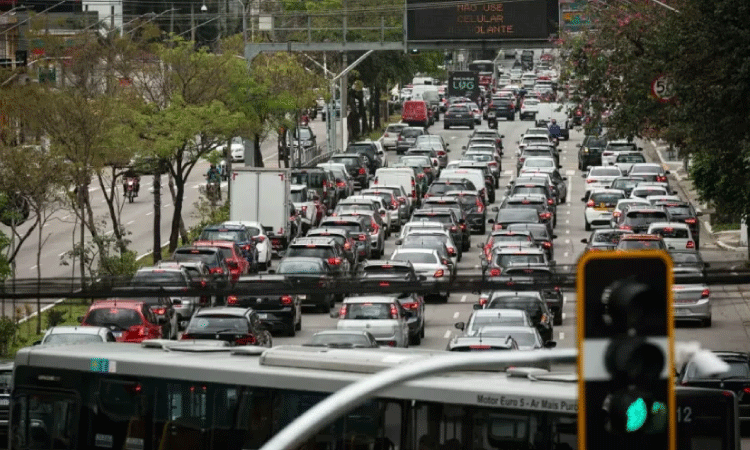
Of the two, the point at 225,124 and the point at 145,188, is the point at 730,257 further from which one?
the point at 145,188

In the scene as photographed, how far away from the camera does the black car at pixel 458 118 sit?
10419cm

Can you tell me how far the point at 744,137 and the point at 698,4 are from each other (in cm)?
270

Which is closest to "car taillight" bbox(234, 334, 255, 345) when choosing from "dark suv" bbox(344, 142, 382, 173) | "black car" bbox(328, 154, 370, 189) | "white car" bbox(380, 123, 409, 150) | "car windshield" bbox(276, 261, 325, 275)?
"car windshield" bbox(276, 261, 325, 275)

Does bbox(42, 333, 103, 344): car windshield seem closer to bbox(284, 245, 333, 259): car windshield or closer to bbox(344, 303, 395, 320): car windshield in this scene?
bbox(344, 303, 395, 320): car windshield

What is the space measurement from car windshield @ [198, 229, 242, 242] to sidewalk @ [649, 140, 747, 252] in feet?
48.6

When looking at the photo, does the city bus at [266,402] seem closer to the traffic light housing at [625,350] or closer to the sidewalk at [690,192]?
the traffic light housing at [625,350]

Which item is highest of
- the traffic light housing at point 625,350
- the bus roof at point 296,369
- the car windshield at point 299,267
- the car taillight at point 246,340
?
the traffic light housing at point 625,350

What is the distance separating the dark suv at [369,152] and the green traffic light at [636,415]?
67865 mm

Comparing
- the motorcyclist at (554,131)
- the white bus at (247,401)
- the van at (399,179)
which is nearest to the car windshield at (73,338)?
the white bus at (247,401)

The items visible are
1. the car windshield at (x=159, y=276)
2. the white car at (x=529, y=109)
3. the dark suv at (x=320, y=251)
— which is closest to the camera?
the car windshield at (x=159, y=276)

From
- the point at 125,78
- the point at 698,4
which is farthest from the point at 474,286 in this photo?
the point at 125,78

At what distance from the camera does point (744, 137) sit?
33.7 m

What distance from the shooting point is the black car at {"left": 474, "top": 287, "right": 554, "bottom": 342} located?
112ft

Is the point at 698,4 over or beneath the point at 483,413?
over
